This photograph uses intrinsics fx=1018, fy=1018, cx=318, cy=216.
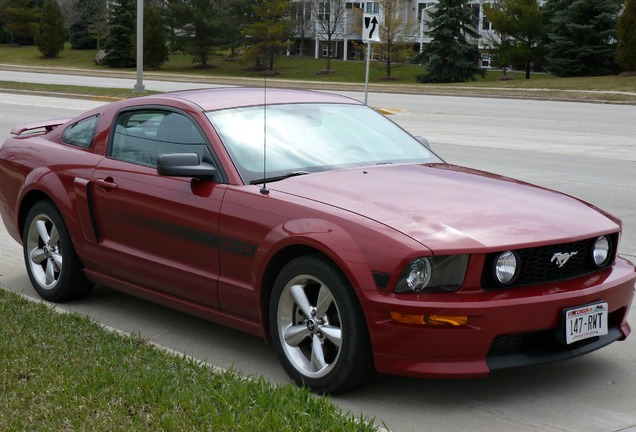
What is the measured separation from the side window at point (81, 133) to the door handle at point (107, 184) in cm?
48

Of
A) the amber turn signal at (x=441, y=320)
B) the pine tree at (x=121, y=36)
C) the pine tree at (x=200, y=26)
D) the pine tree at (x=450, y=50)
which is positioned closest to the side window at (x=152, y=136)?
the amber turn signal at (x=441, y=320)

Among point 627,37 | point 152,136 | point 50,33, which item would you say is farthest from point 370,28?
point 50,33

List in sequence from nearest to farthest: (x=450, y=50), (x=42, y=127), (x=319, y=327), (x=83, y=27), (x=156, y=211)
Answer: (x=319, y=327), (x=156, y=211), (x=42, y=127), (x=450, y=50), (x=83, y=27)

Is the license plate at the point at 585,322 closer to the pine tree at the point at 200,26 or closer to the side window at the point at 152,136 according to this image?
the side window at the point at 152,136

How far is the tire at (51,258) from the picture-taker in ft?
21.8

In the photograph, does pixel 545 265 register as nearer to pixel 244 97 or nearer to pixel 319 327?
pixel 319 327

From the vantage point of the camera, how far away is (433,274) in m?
4.56

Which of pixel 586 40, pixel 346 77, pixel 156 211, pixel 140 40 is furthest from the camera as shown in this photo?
pixel 346 77

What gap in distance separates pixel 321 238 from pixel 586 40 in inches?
2037

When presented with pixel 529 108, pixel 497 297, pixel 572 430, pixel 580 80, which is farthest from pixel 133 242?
pixel 580 80

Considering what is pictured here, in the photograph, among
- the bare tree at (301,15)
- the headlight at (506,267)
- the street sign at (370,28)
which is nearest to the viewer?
the headlight at (506,267)

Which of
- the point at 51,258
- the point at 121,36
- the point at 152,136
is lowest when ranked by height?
the point at 51,258

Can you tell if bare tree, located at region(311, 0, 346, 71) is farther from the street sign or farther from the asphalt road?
the asphalt road

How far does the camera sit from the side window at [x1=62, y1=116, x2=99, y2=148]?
6.77 m
